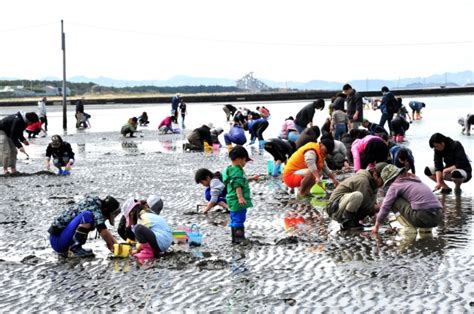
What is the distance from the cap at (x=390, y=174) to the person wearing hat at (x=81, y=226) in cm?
338

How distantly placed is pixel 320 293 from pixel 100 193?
8.35 m

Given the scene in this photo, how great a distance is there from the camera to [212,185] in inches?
460

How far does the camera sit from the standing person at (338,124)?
20391 mm

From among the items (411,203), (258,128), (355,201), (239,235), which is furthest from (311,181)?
(258,128)

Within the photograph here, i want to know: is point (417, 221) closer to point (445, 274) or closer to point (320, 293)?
point (445, 274)

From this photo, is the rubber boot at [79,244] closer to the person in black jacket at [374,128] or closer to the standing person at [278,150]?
the standing person at [278,150]

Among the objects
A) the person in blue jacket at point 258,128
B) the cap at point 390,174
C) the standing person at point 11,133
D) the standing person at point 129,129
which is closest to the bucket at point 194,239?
the cap at point 390,174

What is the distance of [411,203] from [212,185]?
3135mm

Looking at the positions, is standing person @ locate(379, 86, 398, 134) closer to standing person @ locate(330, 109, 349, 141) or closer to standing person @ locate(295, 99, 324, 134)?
standing person @ locate(330, 109, 349, 141)

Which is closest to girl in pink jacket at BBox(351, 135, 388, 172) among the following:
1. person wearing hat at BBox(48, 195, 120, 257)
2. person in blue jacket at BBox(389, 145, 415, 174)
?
person in blue jacket at BBox(389, 145, 415, 174)

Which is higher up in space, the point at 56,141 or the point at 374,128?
the point at 374,128

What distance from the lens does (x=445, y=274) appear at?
7809mm

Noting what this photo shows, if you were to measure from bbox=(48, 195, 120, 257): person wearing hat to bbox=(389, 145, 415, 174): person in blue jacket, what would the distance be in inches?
151

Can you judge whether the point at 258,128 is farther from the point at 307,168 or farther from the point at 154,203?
the point at 154,203
